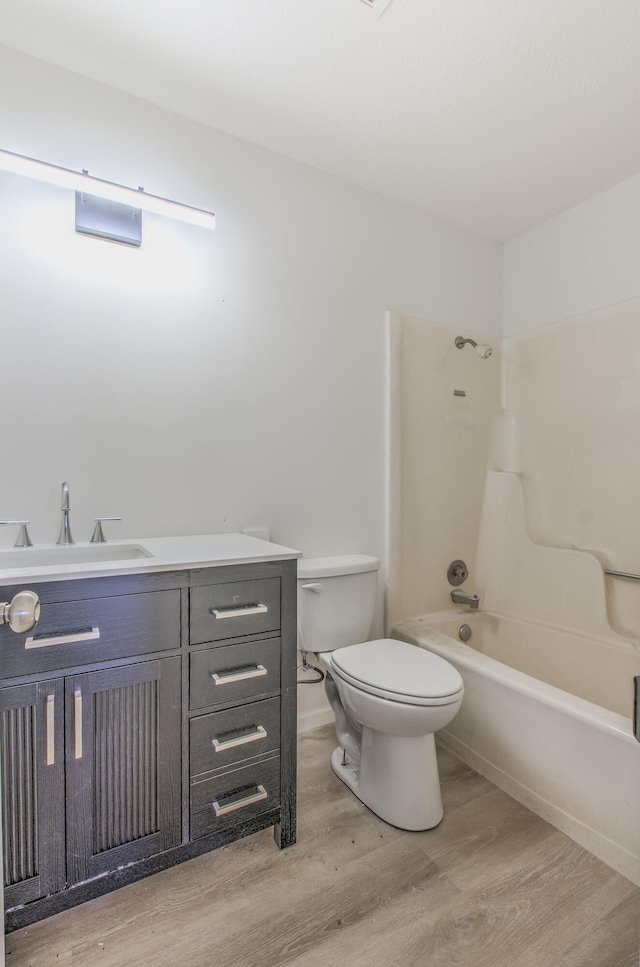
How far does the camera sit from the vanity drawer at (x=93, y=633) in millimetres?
1050

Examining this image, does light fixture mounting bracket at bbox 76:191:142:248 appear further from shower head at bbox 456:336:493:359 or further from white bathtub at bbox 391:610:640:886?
white bathtub at bbox 391:610:640:886

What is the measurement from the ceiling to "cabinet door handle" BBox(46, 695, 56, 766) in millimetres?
1837

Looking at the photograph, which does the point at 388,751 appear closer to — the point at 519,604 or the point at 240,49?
the point at 519,604

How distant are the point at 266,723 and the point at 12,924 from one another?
2.19 ft

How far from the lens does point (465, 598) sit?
236 cm

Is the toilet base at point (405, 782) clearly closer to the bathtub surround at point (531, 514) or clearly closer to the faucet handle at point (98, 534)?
the bathtub surround at point (531, 514)

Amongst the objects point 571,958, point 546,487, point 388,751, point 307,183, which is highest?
point 307,183

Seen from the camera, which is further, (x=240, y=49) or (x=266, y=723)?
(x=240, y=49)

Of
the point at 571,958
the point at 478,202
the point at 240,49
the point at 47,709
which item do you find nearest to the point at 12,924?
the point at 47,709

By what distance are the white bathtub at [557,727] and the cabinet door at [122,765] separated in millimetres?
1089

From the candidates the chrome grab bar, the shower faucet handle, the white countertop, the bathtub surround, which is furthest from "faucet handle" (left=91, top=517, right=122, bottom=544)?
the chrome grab bar

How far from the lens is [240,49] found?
1445 mm

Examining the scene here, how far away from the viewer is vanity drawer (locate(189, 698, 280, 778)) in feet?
4.09

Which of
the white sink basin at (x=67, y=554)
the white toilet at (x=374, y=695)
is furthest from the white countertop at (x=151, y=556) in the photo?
the white toilet at (x=374, y=695)
